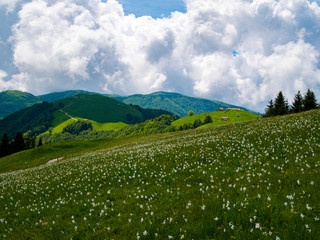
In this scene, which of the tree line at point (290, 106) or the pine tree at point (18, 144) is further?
the pine tree at point (18, 144)

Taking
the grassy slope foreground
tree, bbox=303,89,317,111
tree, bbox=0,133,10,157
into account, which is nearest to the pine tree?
tree, bbox=0,133,10,157

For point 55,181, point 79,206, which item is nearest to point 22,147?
point 55,181

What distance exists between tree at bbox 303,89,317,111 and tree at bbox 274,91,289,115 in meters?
7.01

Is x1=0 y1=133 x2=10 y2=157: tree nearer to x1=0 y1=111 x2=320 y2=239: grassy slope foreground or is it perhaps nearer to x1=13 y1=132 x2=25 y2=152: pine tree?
x1=13 y1=132 x2=25 y2=152: pine tree

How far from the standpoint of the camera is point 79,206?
9.42m

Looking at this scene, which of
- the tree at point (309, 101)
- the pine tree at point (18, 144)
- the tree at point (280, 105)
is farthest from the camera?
the pine tree at point (18, 144)

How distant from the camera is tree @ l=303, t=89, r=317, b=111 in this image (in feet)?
243

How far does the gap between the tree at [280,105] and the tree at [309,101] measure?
276 inches

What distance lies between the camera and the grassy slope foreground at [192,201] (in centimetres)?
581

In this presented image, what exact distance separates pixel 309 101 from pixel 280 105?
10039 mm

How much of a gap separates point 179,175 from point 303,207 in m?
6.01

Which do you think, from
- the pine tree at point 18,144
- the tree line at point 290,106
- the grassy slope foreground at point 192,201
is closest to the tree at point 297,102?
the tree line at point 290,106

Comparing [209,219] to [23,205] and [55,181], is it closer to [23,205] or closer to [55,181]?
[23,205]

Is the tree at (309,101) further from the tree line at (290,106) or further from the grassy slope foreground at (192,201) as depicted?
the grassy slope foreground at (192,201)
